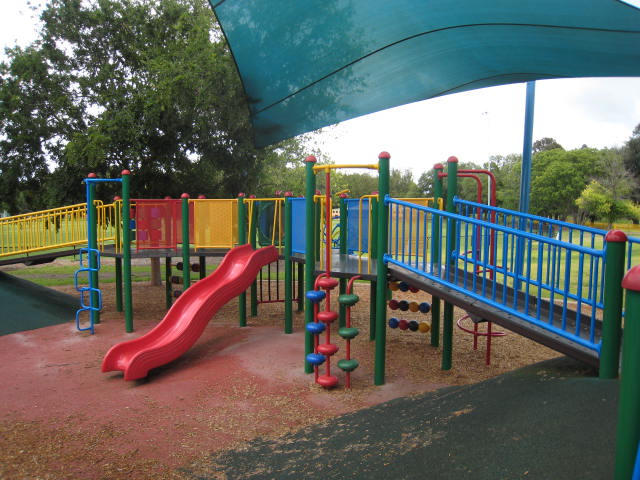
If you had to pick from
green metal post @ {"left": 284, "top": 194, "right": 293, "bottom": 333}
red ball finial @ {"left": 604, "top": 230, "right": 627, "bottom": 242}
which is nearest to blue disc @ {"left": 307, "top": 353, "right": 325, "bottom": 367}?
green metal post @ {"left": 284, "top": 194, "right": 293, "bottom": 333}

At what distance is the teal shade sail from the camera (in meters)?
5.30

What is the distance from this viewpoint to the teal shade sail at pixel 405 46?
5297 millimetres

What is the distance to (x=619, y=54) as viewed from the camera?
574 centimetres

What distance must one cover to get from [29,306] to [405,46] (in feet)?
30.8

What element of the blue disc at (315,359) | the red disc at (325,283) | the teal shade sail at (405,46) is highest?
the teal shade sail at (405,46)

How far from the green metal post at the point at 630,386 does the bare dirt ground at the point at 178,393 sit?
3341 mm

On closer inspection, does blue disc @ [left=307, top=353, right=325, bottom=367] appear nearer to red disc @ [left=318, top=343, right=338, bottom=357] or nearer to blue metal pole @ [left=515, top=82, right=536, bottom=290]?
red disc @ [left=318, top=343, right=338, bottom=357]

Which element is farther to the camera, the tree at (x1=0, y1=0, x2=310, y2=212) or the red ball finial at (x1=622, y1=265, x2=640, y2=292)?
the tree at (x1=0, y1=0, x2=310, y2=212)

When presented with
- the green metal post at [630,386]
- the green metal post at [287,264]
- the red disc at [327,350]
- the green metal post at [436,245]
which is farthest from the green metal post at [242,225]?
the green metal post at [630,386]

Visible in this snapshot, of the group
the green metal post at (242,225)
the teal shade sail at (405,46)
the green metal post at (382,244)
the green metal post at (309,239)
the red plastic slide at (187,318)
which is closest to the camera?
the teal shade sail at (405,46)

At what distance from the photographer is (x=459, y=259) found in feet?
24.4

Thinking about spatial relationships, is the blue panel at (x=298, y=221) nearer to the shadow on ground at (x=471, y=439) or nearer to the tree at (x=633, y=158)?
the shadow on ground at (x=471, y=439)

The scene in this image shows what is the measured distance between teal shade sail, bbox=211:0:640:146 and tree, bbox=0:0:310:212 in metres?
5.98

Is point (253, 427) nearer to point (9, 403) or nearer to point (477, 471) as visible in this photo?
point (477, 471)
